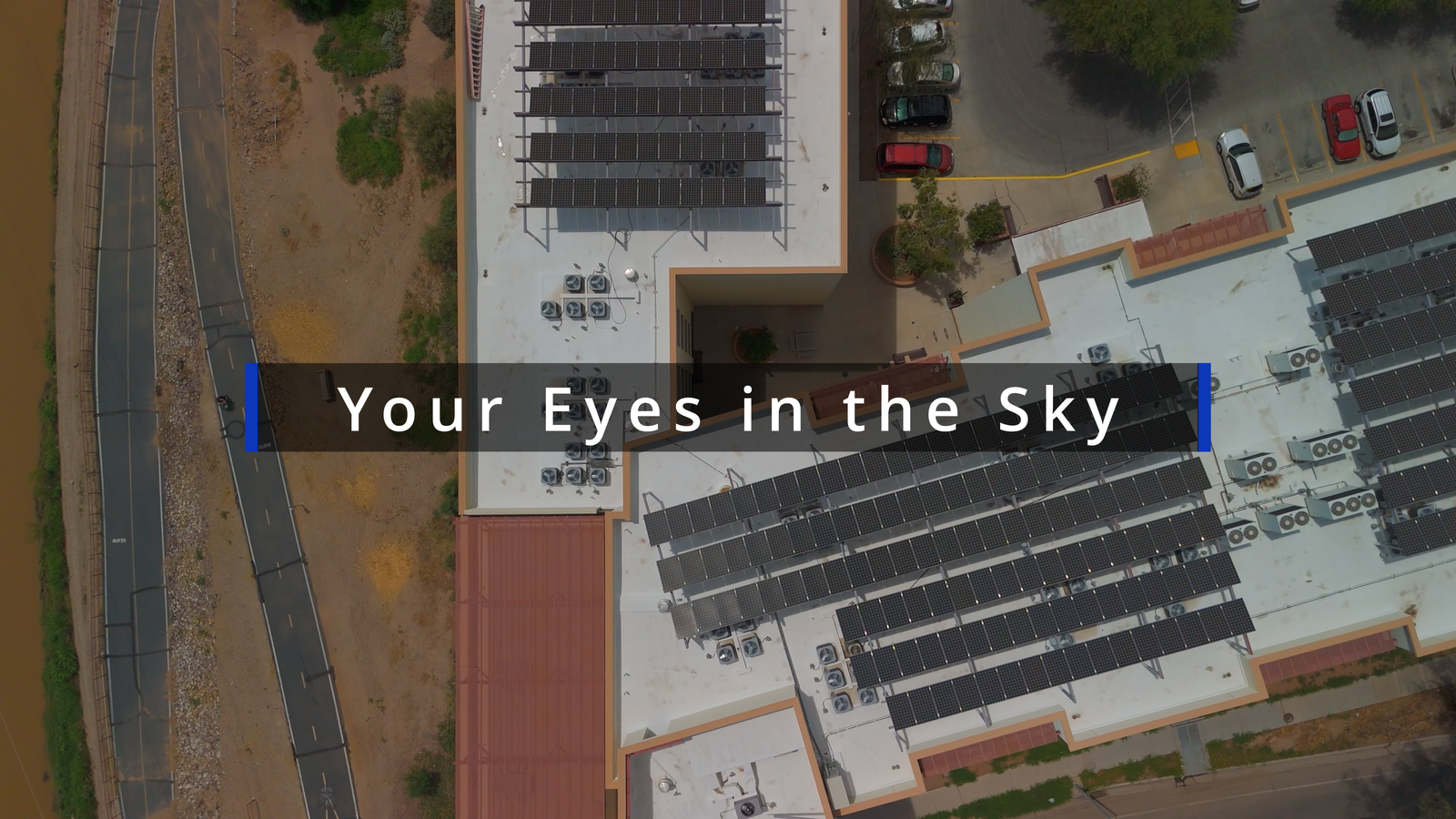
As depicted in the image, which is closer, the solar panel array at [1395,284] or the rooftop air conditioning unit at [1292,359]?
the solar panel array at [1395,284]

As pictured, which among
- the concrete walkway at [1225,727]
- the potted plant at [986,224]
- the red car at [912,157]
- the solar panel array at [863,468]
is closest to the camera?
the solar panel array at [863,468]

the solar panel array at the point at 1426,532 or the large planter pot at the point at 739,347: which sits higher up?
the large planter pot at the point at 739,347

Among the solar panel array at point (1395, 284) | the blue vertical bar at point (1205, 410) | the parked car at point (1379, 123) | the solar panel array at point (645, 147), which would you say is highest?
the parked car at point (1379, 123)

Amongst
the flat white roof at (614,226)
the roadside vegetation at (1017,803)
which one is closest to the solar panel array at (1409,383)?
the flat white roof at (614,226)

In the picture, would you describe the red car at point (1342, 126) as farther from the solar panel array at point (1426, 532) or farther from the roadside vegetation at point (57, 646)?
the roadside vegetation at point (57, 646)

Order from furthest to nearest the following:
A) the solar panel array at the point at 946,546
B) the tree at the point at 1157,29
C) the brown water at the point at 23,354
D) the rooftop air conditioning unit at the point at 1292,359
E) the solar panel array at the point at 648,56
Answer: the brown water at the point at 23,354 → the tree at the point at 1157,29 → the solar panel array at the point at 648,56 → the rooftop air conditioning unit at the point at 1292,359 → the solar panel array at the point at 946,546

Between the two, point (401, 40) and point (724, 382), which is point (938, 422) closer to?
point (724, 382)
